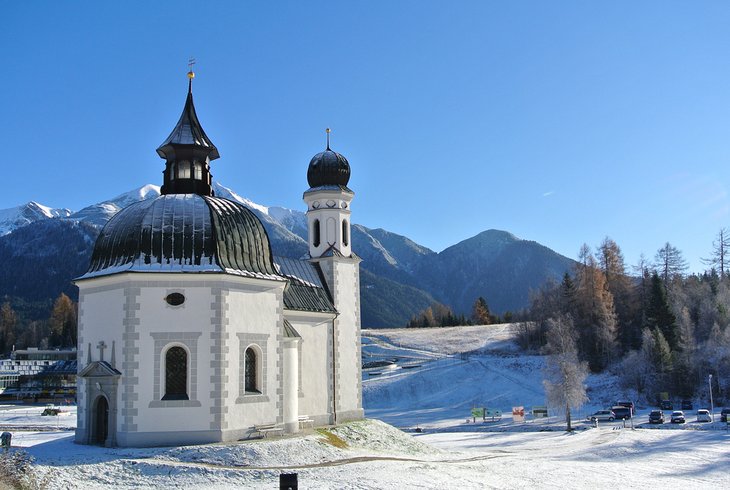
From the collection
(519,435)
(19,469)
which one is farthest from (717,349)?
(19,469)

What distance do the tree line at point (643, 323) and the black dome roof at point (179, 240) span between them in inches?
1734

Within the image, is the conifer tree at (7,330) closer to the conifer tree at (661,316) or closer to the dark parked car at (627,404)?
the conifer tree at (661,316)

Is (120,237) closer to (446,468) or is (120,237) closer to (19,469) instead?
(19,469)

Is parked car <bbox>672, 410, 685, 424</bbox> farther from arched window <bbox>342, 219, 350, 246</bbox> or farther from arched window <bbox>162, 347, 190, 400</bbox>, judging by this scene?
arched window <bbox>162, 347, 190, 400</bbox>

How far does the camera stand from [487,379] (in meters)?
81.6

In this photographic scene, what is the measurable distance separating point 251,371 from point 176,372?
370cm

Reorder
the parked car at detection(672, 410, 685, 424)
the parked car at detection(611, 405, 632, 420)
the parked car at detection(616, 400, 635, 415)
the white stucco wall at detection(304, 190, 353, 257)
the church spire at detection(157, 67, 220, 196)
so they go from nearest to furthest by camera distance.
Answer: the church spire at detection(157, 67, 220, 196), the white stucco wall at detection(304, 190, 353, 257), the parked car at detection(672, 410, 685, 424), the parked car at detection(611, 405, 632, 420), the parked car at detection(616, 400, 635, 415)

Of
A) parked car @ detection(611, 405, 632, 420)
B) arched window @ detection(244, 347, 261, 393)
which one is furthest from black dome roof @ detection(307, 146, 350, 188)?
parked car @ detection(611, 405, 632, 420)

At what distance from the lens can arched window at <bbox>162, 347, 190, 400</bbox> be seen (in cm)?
2870

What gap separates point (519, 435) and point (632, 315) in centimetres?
4552

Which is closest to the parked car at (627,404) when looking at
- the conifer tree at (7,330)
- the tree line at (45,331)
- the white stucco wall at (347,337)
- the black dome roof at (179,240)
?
the white stucco wall at (347,337)

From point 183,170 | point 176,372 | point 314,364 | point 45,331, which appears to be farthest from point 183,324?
point 45,331

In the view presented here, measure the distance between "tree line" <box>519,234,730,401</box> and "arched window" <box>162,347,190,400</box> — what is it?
45.9 m

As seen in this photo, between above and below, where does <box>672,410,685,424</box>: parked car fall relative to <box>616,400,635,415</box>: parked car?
below
